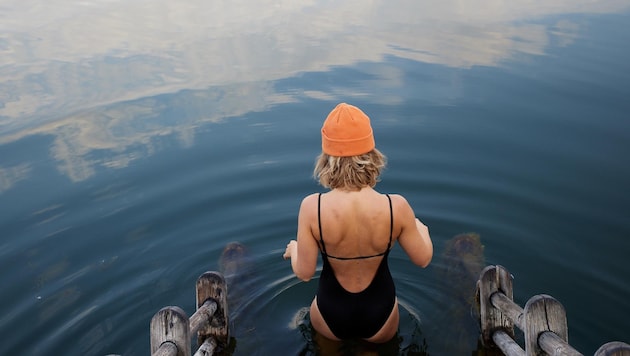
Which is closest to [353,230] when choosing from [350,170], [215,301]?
[350,170]

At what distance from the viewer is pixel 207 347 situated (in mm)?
6059

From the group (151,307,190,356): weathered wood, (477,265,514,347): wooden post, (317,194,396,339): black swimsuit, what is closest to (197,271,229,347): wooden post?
(151,307,190,356): weathered wood

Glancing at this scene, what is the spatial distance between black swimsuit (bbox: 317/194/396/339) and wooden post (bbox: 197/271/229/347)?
3.59ft

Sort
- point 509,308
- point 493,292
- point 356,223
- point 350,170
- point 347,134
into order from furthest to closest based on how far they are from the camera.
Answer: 1. point 493,292
2. point 509,308
3. point 356,223
4. point 350,170
5. point 347,134

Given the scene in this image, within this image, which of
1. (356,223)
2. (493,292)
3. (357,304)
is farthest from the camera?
(493,292)

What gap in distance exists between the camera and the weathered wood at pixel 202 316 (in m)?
5.62

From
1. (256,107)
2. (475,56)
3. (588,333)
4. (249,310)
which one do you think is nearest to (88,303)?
(249,310)

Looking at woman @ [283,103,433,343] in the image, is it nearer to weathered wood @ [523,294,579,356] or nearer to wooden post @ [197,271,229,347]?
Result: weathered wood @ [523,294,579,356]

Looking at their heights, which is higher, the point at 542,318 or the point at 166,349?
the point at 542,318

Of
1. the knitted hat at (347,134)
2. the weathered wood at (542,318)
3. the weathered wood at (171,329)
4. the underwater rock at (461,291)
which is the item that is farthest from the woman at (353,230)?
the underwater rock at (461,291)

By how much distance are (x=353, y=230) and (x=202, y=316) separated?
6.25ft

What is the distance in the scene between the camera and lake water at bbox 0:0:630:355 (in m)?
7.34

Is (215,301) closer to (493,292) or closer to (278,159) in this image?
(493,292)

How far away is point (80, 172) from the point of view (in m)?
10.9
